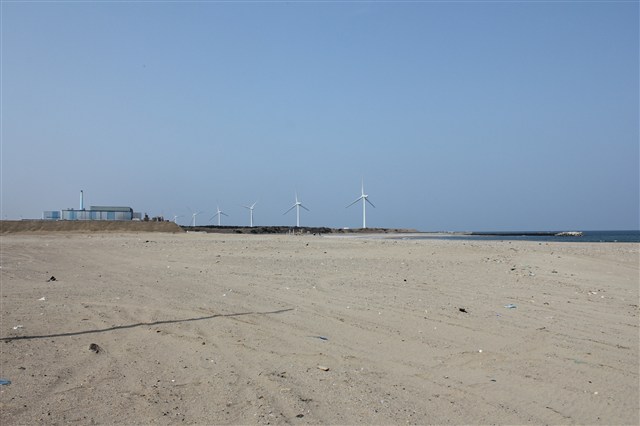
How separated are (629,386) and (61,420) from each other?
17.2 feet

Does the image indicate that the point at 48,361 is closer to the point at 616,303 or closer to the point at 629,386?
the point at 629,386

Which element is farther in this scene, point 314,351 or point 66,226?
point 66,226

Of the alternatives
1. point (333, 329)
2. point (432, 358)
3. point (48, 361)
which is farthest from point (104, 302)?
point (432, 358)

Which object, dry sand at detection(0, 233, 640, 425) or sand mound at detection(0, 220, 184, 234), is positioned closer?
dry sand at detection(0, 233, 640, 425)

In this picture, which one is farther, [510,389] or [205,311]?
[205,311]

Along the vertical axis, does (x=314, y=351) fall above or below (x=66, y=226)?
below

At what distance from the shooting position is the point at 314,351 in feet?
19.7

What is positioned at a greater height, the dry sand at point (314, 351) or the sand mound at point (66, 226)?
the sand mound at point (66, 226)

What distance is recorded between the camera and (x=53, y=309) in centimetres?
783

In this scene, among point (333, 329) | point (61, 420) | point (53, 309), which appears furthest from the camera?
point (53, 309)

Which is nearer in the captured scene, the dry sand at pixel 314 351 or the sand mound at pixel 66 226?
the dry sand at pixel 314 351

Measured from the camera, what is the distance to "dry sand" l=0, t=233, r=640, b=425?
4359 mm

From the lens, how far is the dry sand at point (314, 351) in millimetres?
4359

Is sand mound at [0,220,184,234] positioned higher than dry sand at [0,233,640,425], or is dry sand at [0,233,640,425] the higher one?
sand mound at [0,220,184,234]
